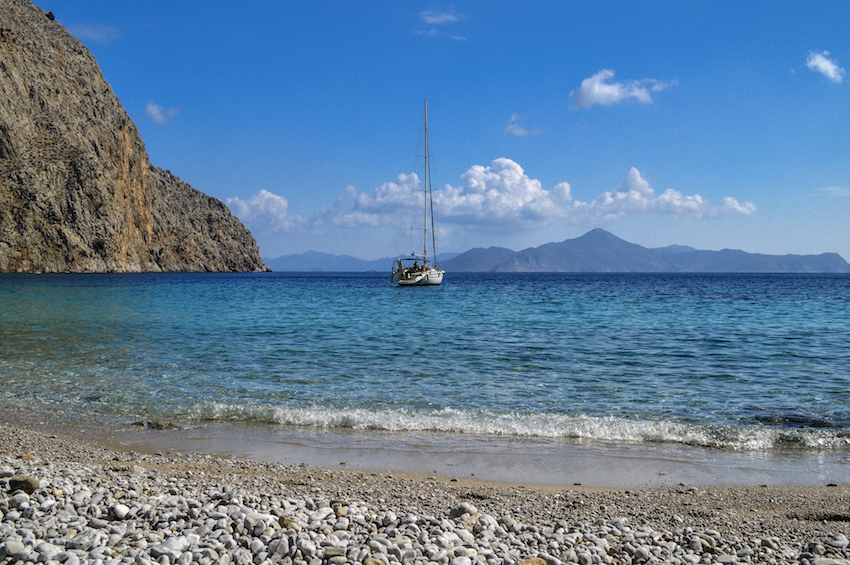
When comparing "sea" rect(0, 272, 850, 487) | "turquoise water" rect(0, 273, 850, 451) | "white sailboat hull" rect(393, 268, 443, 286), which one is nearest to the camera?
"sea" rect(0, 272, 850, 487)

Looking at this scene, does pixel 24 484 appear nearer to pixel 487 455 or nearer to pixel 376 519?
pixel 376 519

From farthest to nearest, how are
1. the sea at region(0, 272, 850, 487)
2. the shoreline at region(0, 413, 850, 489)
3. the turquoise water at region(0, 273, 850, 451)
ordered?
the turquoise water at region(0, 273, 850, 451)
the sea at region(0, 272, 850, 487)
the shoreline at region(0, 413, 850, 489)

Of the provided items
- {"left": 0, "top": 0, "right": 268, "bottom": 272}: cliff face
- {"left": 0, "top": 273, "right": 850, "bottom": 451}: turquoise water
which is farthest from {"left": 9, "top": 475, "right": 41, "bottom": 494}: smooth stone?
{"left": 0, "top": 0, "right": 268, "bottom": 272}: cliff face

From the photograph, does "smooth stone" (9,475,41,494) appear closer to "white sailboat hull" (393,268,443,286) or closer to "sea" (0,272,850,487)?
"sea" (0,272,850,487)

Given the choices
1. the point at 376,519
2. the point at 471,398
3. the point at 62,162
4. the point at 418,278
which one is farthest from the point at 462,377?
the point at 62,162

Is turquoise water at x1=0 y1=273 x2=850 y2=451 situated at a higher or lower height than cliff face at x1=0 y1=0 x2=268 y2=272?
lower

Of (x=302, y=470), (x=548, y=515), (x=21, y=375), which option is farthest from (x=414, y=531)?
(x=21, y=375)

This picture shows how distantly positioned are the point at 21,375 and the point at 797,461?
1595cm

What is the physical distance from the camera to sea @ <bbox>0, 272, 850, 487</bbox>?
8.13m

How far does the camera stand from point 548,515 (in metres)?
5.78

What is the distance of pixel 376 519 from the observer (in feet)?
17.2

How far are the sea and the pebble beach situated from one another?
0.95 m

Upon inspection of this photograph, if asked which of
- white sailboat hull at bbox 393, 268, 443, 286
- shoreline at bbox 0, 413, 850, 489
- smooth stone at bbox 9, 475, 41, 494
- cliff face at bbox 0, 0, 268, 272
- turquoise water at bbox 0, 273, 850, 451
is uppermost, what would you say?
cliff face at bbox 0, 0, 268, 272

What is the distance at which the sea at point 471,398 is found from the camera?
8.13 meters
